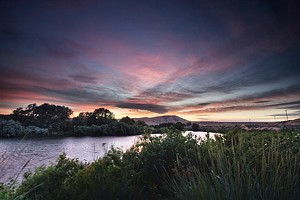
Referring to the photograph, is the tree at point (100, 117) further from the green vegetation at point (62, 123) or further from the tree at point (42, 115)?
the tree at point (42, 115)

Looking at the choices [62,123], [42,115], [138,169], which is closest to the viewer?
[138,169]

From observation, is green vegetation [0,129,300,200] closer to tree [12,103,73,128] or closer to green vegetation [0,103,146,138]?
green vegetation [0,103,146,138]

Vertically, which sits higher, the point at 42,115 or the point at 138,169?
the point at 42,115

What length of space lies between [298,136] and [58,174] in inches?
305

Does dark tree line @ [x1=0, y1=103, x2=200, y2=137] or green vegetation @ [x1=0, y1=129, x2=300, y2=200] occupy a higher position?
dark tree line @ [x1=0, y1=103, x2=200, y2=137]

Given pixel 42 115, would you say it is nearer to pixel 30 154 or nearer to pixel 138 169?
pixel 30 154

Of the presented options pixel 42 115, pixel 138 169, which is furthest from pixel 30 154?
pixel 42 115

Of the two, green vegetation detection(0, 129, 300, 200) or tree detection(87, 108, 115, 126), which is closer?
green vegetation detection(0, 129, 300, 200)

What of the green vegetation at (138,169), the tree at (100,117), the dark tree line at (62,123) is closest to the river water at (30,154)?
the green vegetation at (138,169)

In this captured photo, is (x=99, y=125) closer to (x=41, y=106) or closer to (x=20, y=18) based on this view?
(x=41, y=106)

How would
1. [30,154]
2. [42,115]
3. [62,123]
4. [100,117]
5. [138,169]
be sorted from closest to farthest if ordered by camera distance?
[138,169]
[30,154]
[42,115]
[62,123]
[100,117]

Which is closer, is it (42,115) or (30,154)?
(30,154)

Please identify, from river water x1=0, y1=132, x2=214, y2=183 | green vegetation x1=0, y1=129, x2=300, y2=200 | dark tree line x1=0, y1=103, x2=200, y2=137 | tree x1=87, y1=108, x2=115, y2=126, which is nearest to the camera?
river water x1=0, y1=132, x2=214, y2=183

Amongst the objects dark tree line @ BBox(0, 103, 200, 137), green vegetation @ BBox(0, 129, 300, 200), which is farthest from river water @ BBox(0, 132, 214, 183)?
dark tree line @ BBox(0, 103, 200, 137)
